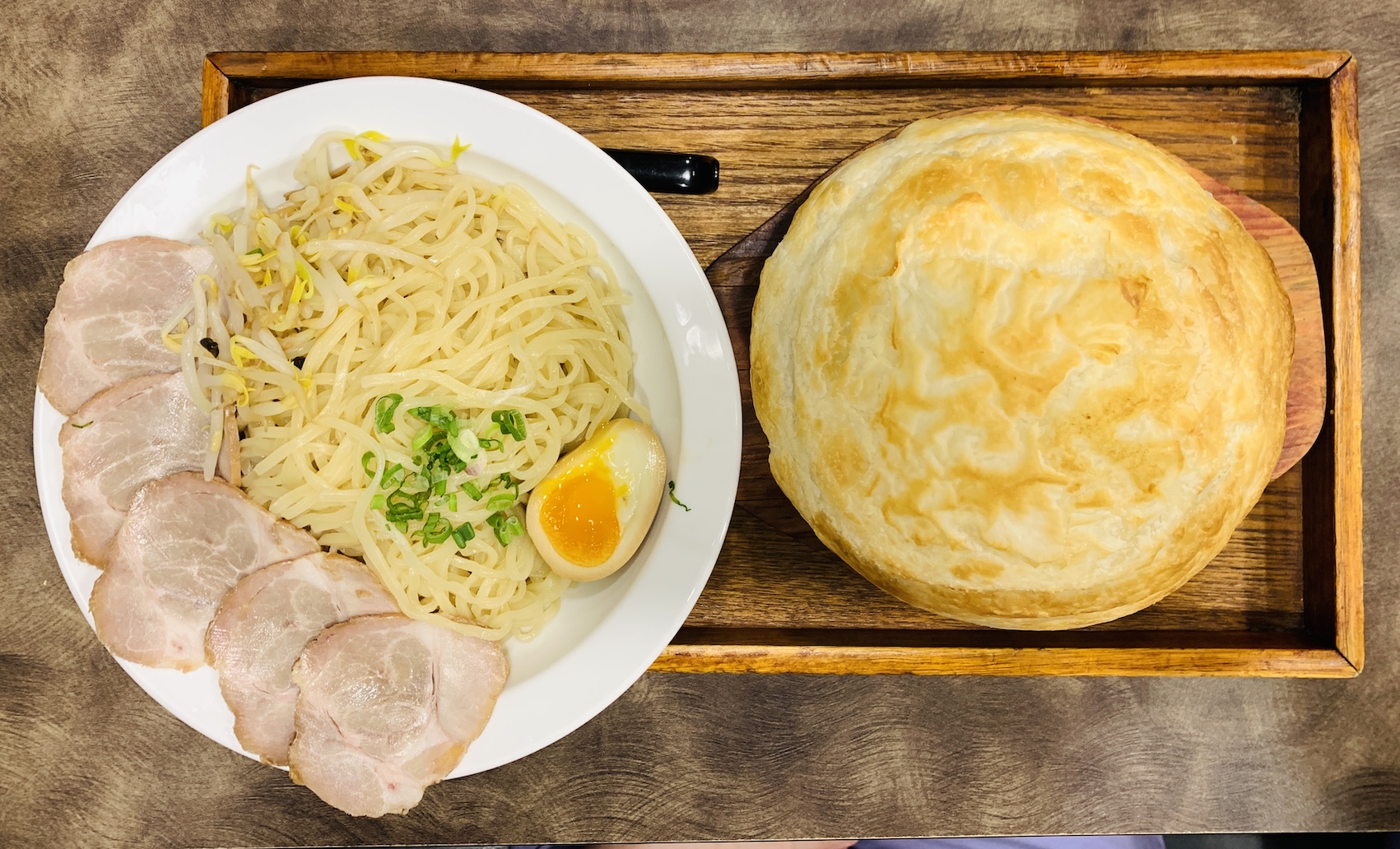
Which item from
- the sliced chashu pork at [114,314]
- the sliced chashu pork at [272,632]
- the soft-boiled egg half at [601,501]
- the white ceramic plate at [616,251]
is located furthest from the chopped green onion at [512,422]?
the sliced chashu pork at [114,314]

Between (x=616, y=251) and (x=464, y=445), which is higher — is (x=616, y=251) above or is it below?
above

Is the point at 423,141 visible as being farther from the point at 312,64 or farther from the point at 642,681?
the point at 642,681

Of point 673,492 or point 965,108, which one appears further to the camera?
point 965,108

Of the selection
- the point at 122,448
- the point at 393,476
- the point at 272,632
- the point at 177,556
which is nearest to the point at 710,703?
the point at 393,476

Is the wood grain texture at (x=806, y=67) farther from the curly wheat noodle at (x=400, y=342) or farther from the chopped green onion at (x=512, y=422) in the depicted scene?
the chopped green onion at (x=512, y=422)

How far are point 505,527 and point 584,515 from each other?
0.25m

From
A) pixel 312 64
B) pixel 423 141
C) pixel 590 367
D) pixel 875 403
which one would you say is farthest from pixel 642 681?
Result: pixel 312 64

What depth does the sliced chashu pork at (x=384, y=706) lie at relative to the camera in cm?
218

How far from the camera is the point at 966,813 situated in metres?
2.52

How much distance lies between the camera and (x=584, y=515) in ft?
7.02

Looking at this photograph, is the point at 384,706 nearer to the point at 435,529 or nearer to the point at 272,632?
the point at 272,632

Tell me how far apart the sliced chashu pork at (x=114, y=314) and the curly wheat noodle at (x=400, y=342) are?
77 millimetres

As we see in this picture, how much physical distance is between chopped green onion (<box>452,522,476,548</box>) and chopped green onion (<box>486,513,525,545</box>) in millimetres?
61

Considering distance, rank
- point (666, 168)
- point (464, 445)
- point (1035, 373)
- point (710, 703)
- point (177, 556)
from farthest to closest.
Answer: point (710, 703)
point (666, 168)
point (177, 556)
point (464, 445)
point (1035, 373)
